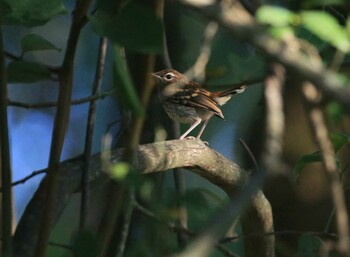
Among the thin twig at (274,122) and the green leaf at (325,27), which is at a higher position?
the green leaf at (325,27)

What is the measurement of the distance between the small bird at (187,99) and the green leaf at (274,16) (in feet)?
9.85

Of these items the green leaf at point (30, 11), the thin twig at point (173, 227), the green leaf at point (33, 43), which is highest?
the green leaf at point (30, 11)

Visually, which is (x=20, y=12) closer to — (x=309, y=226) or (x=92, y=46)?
(x=309, y=226)

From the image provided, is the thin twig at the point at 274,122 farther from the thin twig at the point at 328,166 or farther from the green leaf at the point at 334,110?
the green leaf at the point at 334,110

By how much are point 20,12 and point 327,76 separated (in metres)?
0.72

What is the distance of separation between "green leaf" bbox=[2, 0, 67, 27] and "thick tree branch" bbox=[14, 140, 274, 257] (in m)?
0.34

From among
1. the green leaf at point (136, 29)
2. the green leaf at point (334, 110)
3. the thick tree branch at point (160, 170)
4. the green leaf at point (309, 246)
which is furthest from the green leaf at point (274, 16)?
the green leaf at point (309, 246)

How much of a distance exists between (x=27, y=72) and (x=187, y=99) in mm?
2887

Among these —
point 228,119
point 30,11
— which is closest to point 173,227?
point 30,11

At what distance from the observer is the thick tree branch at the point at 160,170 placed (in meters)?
1.50

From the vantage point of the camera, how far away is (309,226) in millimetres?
3867

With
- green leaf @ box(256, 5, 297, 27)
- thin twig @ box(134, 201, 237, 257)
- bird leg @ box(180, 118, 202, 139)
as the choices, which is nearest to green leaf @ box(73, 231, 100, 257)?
thin twig @ box(134, 201, 237, 257)

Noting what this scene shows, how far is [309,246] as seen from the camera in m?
1.78

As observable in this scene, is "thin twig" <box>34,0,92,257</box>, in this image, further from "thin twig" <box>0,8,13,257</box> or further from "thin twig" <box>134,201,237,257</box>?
"thin twig" <box>134,201,237,257</box>
